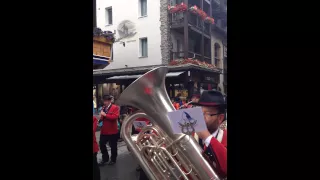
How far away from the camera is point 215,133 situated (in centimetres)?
149

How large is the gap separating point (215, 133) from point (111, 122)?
229cm

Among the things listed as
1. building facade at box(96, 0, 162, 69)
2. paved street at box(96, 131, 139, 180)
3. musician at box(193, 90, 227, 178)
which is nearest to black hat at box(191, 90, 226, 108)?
musician at box(193, 90, 227, 178)

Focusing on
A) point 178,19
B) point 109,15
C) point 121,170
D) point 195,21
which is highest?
point 195,21

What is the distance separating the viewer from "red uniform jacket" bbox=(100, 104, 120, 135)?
11.2ft

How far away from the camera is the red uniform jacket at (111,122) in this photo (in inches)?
135

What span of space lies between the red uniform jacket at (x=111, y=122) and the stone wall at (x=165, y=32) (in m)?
1.40

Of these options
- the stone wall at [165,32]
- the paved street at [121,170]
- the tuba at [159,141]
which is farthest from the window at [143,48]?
Answer: the tuba at [159,141]

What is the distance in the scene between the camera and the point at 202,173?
1.28 meters

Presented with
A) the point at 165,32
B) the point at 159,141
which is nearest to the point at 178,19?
the point at 165,32

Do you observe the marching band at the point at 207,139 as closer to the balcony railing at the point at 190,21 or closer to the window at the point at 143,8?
the window at the point at 143,8

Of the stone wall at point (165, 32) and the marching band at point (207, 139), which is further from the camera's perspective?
the stone wall at point (165, 32)

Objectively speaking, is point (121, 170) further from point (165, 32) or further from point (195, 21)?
point (195, 21)
